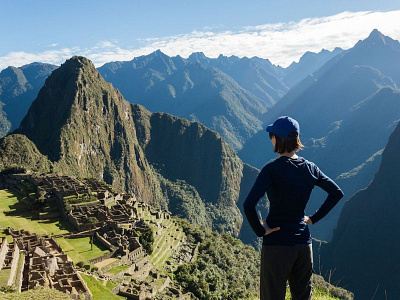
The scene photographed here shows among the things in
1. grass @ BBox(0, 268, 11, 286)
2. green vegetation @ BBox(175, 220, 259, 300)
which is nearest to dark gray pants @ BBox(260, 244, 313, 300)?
grass @ BBox(0, 268, 11, 286)

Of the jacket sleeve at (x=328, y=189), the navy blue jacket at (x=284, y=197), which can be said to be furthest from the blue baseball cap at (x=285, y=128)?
the jacket sleeve at (x=328, y=189)

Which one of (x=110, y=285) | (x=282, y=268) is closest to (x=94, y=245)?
(x=110, y=285)

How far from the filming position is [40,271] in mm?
24344

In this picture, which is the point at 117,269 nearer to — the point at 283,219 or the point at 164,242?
the point at 164,242

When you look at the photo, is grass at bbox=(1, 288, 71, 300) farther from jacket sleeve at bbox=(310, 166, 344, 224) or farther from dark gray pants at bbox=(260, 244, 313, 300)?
jacket sleeve at bbox=(310, 166, 344, 224)

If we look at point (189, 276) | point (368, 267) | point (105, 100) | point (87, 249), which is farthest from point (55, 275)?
point (105, 100)

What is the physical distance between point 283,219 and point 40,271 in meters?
23.1

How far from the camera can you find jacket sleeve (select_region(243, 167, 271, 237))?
578 cm

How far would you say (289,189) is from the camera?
595 centimetres

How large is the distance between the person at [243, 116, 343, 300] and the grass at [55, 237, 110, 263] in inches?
1339

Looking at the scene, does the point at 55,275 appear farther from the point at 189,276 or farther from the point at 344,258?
the point at 344,258

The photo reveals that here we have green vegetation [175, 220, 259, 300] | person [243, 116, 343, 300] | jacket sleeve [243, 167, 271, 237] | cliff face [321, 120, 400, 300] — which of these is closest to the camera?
jacket sleeve [243, 167, 271, 237]

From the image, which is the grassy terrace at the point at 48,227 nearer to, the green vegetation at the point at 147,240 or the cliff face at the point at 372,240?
the green vegetation at the point at 147,240

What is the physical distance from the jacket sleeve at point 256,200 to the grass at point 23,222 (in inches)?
1674
